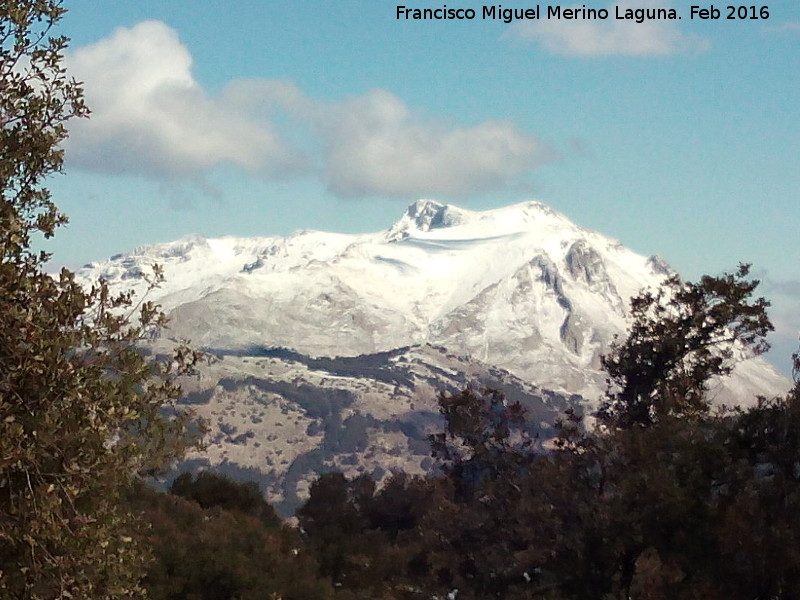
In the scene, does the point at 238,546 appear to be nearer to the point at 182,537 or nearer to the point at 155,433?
the point at 182,537

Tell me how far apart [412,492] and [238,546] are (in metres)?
37.1

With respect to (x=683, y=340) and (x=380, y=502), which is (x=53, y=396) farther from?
(x=380, y=502)

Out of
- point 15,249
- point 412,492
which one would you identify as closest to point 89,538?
point 15,249

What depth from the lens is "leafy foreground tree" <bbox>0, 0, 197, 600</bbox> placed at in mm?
12469

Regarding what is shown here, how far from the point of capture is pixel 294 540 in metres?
40.1

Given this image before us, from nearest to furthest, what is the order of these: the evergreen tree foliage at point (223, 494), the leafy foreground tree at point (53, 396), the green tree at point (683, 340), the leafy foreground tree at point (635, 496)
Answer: the leafy foreground tree at point (53, 396) < the leafy foreground tree at point (635, 496) < the green tree at point (683, 340) < the evergreen tree foliage at point (223, 494)

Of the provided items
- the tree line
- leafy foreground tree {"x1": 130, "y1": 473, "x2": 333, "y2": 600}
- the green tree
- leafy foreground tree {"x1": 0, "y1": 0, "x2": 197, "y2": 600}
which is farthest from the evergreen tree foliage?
leafy foreground tree {"x1": 0, "y1": 0, "x2": 197, "y2": 600}

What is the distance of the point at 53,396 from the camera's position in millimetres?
12938

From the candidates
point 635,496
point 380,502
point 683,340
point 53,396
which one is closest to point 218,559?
point 635,496

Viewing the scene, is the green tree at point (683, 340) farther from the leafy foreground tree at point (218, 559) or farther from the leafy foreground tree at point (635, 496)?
the leafy foreground tree at point (218, 559)

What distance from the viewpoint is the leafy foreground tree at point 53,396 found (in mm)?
12469

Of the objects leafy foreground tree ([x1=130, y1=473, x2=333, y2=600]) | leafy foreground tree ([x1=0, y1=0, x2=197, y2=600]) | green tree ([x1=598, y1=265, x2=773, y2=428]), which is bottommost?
leafy foreground tree ([x1=130, y1=473, x2=333, y2=600])

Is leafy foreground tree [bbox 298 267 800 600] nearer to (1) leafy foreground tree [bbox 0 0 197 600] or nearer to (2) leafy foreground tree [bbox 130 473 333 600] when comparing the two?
(2) leafy foreground tree [bbox 130 473 333 600]

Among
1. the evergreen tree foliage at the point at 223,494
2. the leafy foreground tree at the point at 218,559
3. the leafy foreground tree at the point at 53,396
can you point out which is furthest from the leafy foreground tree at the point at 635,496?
the leafy foreground tree at the point at 53,396
